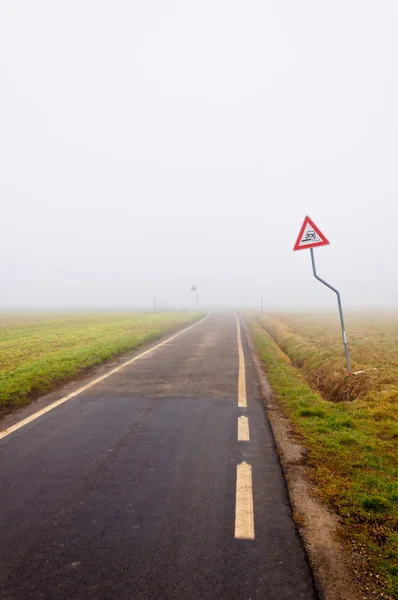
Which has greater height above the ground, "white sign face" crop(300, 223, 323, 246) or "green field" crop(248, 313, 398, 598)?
"white sign face" crop(300, 223, 323, 246)

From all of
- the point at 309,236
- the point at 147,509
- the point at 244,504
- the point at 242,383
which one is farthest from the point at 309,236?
the point at 147,509

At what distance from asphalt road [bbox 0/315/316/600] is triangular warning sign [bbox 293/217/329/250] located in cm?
461

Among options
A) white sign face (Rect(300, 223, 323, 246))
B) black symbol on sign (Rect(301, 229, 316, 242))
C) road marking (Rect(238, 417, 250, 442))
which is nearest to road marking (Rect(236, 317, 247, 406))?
road marking (Rect(238, 417, 250, 442))

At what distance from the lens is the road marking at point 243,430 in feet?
18.1

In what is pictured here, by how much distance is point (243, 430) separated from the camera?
19.2ft

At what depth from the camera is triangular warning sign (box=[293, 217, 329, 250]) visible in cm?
895

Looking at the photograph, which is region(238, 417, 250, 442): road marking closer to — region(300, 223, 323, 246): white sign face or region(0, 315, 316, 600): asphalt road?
region(0, 315, 316, 600): asphalt road

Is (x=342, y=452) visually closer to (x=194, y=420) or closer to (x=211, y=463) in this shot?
(x=211, y=463)

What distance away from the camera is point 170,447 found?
17.1 feet

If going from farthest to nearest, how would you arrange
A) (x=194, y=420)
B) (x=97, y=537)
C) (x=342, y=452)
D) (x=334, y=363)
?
(x=334, y=363)
(x=194, y=420)
(x=342, y=452)
(x=97, y=537)

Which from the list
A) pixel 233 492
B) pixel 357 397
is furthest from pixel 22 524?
pixel 357 397

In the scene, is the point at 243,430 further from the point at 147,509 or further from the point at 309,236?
the point at 309,236

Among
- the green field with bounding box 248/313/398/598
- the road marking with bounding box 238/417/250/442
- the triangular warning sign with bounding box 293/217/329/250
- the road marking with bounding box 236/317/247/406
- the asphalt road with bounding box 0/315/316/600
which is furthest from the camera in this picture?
the triangular warning sign with bounding box 293/217/329/250

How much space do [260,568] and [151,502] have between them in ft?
4.54
